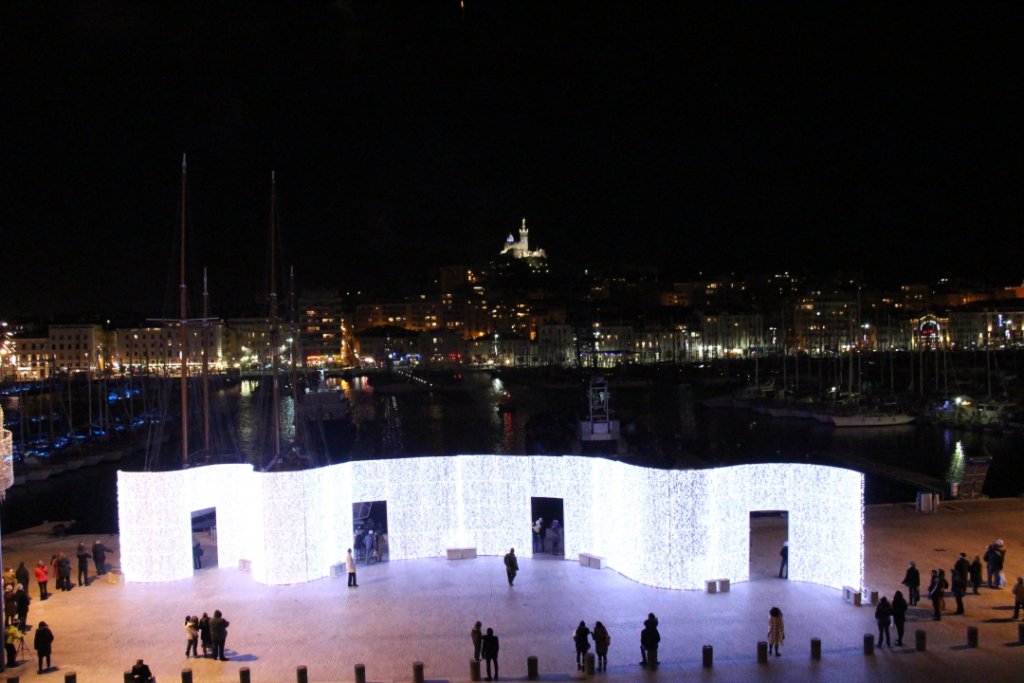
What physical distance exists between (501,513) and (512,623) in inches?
109

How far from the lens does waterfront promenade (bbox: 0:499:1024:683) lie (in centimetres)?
830

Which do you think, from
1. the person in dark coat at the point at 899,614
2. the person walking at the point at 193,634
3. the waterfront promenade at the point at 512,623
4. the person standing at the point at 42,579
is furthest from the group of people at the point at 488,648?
the person standing at the point at 42,579

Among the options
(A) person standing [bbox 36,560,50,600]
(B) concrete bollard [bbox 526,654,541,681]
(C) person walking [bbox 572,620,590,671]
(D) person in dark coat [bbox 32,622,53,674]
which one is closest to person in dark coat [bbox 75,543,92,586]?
(A) person standing [bbox 36,560,50,600]

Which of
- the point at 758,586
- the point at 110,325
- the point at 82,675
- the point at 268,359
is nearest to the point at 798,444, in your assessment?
the point at 758,586

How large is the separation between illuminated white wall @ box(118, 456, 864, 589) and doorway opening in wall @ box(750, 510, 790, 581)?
26cm

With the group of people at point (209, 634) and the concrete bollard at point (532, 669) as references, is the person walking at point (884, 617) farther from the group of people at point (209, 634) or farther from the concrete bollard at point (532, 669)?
the group of people at point (209, 634)

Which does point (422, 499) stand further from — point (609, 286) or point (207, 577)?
point (609, 286)

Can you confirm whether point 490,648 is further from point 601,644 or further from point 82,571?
point 82,571

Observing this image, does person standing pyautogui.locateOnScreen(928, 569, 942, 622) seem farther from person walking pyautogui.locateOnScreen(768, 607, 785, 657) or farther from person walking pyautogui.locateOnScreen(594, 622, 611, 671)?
person walking pyautogui.locateOnScreen(594, 622, 611, 671)

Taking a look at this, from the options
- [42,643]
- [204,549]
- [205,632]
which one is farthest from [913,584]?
[204,549]

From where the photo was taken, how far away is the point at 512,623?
9.64 metres

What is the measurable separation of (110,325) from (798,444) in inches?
3186

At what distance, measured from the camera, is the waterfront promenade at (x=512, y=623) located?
8305 millimetres

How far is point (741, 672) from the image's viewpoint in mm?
8109
